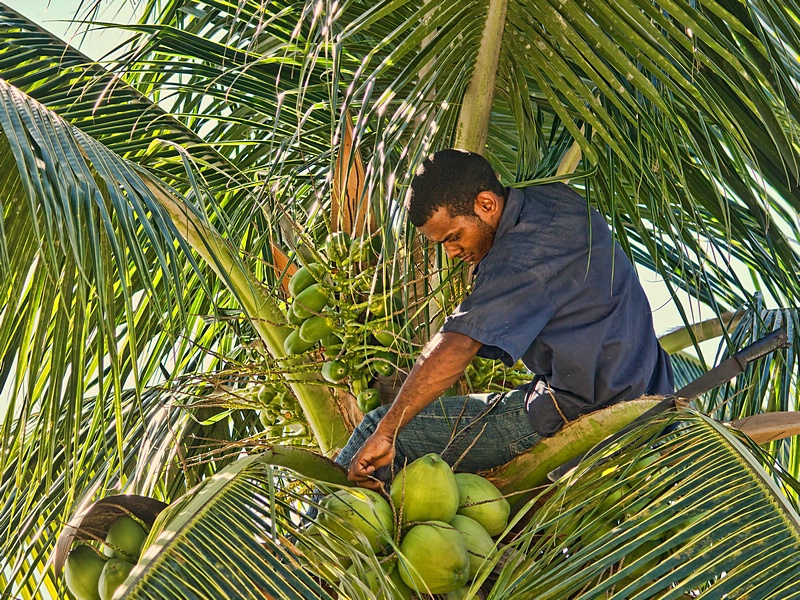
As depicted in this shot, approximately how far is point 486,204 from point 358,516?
33.6 inches

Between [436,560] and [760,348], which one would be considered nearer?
[436,560]

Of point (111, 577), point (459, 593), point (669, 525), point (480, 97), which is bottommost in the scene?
point (459, 593)

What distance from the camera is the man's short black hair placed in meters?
2.36

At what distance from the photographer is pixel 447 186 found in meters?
2.36

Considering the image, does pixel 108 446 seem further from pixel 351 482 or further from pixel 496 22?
pixel 496 22

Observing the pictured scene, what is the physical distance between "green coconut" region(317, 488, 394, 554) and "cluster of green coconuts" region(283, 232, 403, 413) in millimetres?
581

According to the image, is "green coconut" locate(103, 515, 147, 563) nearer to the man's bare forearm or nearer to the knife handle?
the man's bare forearm

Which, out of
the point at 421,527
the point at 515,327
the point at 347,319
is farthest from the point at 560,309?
the point at 421,527

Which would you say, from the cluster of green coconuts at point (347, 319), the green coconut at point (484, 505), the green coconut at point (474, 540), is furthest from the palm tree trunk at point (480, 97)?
the green coconut at point (474, 540)

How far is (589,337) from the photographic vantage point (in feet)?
7.65

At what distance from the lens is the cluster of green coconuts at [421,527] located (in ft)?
6.13

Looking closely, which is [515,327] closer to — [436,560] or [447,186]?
[447,186]

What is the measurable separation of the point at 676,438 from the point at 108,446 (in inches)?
91.9

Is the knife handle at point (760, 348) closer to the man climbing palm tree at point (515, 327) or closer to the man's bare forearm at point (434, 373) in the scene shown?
the man climbing palm tree at point (515, 327)
